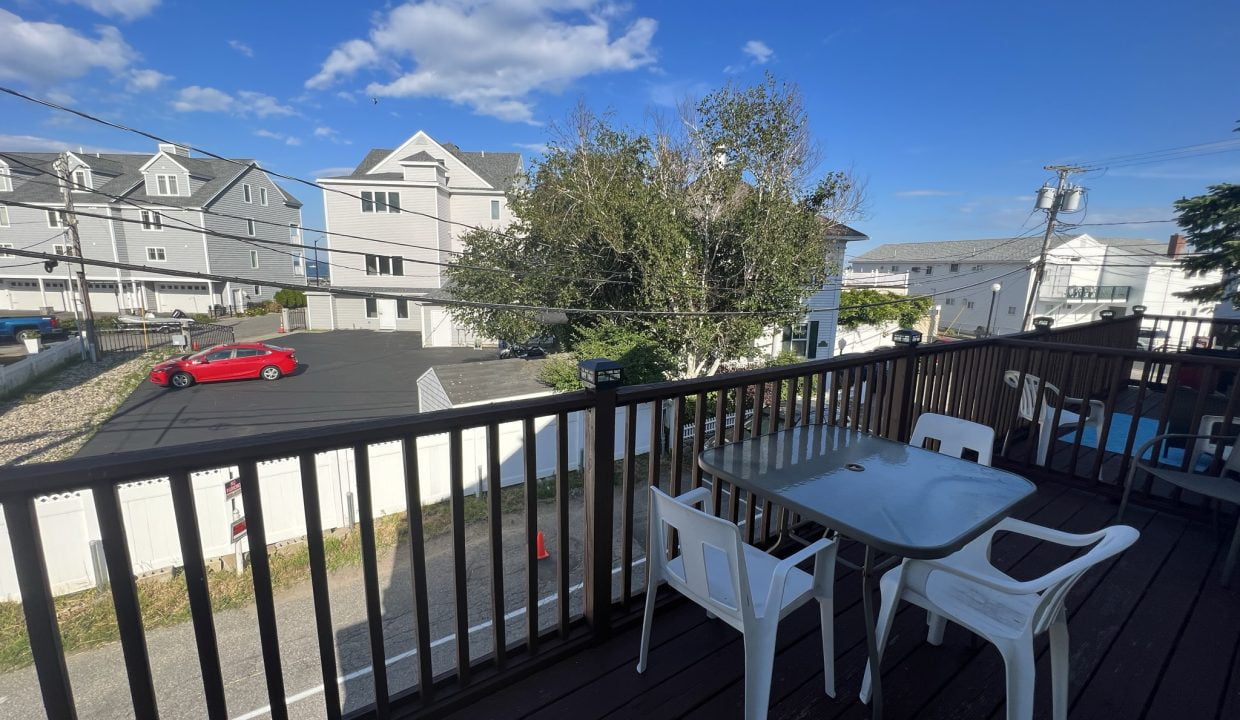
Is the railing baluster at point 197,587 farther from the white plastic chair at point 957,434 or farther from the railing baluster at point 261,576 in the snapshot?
the white plastic chair at point 957,434

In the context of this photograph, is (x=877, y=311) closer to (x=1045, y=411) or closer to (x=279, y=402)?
(x=1045, y=411)

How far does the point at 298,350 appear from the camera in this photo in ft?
58.6

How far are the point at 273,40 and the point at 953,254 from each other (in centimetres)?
3108

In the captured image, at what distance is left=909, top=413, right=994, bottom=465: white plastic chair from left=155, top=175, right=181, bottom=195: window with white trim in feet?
97.4

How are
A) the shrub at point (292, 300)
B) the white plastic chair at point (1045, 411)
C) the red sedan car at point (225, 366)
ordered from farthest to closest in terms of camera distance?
the shrub at point (292, 300)
the red sedan car at point (225, 366)
the white plastic chair at point (1045, 411)

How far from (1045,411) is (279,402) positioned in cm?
1369

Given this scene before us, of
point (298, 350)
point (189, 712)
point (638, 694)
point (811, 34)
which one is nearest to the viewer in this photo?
point (638, 694)

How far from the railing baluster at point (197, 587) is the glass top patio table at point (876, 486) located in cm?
134

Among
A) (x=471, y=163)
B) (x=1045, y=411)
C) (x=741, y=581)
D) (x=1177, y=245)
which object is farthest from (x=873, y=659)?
(x=1177, y=245)

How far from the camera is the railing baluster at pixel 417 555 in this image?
1.34 m

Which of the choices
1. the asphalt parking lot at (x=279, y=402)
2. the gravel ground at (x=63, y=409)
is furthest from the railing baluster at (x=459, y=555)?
the gravel ground at (x=63, y=409)

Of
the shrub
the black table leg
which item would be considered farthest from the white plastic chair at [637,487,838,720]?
the shrub

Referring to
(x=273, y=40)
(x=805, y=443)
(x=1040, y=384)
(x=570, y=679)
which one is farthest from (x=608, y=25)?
(x=570, y=679)

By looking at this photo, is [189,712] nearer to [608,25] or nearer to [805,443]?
[805,443]
